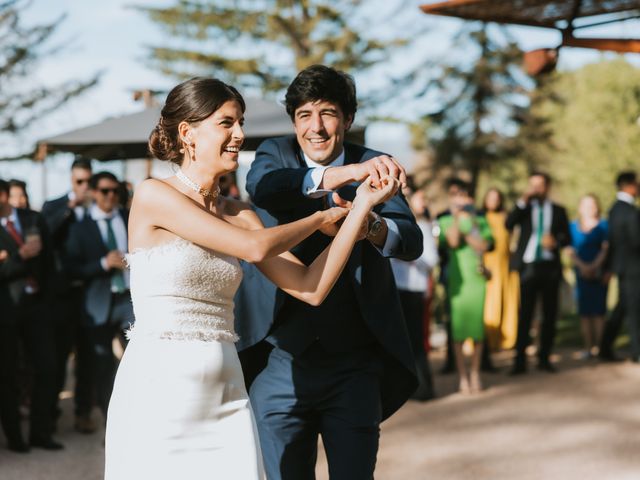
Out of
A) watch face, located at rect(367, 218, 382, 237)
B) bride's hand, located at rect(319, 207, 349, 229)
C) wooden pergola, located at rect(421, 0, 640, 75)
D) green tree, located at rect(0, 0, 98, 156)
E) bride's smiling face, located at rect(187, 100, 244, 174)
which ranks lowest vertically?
watch face, located at rect(367, 218, 382, 237)

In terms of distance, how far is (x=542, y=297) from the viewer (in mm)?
11656

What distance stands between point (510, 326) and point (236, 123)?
32.4 feet

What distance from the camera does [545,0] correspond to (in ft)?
21.3

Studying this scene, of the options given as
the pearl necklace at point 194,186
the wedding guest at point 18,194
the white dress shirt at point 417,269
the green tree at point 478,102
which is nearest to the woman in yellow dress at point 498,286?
the white dress shirt at point 417,269

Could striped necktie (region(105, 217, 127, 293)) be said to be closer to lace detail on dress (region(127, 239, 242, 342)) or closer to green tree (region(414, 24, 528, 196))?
lace detail on dress (region(127, 239, 242, 342))

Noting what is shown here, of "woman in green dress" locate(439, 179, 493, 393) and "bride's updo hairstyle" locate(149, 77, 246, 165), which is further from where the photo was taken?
"woman in green dress" locate(439, 179, 493, 393)

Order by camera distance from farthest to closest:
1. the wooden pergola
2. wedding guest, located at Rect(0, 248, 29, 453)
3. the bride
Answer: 1. wedding guest, located at Rect(0, 248, 29, 453)
2. the wooden pergola
3. the bride

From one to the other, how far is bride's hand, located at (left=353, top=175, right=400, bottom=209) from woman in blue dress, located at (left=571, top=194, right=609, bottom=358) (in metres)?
9.91

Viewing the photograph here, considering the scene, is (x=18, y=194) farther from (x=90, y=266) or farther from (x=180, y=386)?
(x=180, y=386)

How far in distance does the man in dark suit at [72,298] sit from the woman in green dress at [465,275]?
390cm

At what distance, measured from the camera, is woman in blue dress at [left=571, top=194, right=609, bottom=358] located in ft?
41.8

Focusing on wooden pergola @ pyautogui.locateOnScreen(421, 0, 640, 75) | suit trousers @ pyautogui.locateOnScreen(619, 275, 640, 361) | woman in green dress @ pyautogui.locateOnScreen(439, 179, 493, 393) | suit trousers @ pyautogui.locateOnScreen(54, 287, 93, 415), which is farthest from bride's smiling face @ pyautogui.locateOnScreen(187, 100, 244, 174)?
suit trousers @ pyautogui.locateOnScreen(619, 275, 640, 361)

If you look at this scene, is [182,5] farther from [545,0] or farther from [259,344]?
[259,344]

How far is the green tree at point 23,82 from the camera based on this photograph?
26.1 meters
